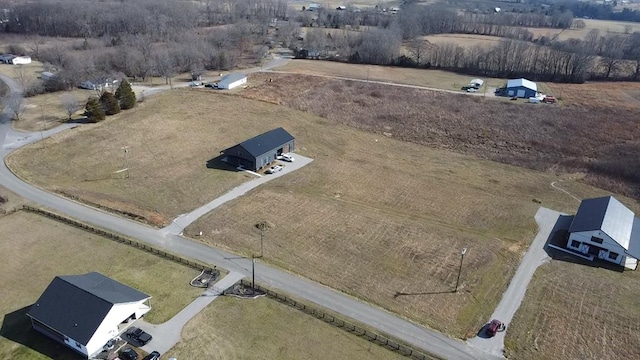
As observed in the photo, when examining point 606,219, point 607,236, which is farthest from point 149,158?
point 606,219

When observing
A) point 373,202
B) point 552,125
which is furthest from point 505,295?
point 552,125

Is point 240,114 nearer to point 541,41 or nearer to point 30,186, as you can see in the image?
point 30,186

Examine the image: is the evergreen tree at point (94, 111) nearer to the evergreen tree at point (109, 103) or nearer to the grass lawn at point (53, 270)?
the evergreen tree at point (109, 103)

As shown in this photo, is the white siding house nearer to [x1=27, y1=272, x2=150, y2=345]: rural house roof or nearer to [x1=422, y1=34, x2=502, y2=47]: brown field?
[x1=27, y1=272, x2=150, y2=345]: rural house roof

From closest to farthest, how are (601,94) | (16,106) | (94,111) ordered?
(94,111) < (16,106) < (601,94)

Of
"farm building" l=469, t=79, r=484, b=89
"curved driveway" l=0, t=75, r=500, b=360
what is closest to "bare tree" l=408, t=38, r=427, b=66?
"farm building" l=469, t=79, r=484, b=89

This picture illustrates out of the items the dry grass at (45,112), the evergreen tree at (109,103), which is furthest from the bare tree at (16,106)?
the evergreen tree at (109,103)

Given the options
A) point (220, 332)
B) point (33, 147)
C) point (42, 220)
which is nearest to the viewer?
point (220, 332)

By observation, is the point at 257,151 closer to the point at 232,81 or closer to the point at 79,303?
the point at 79,303
